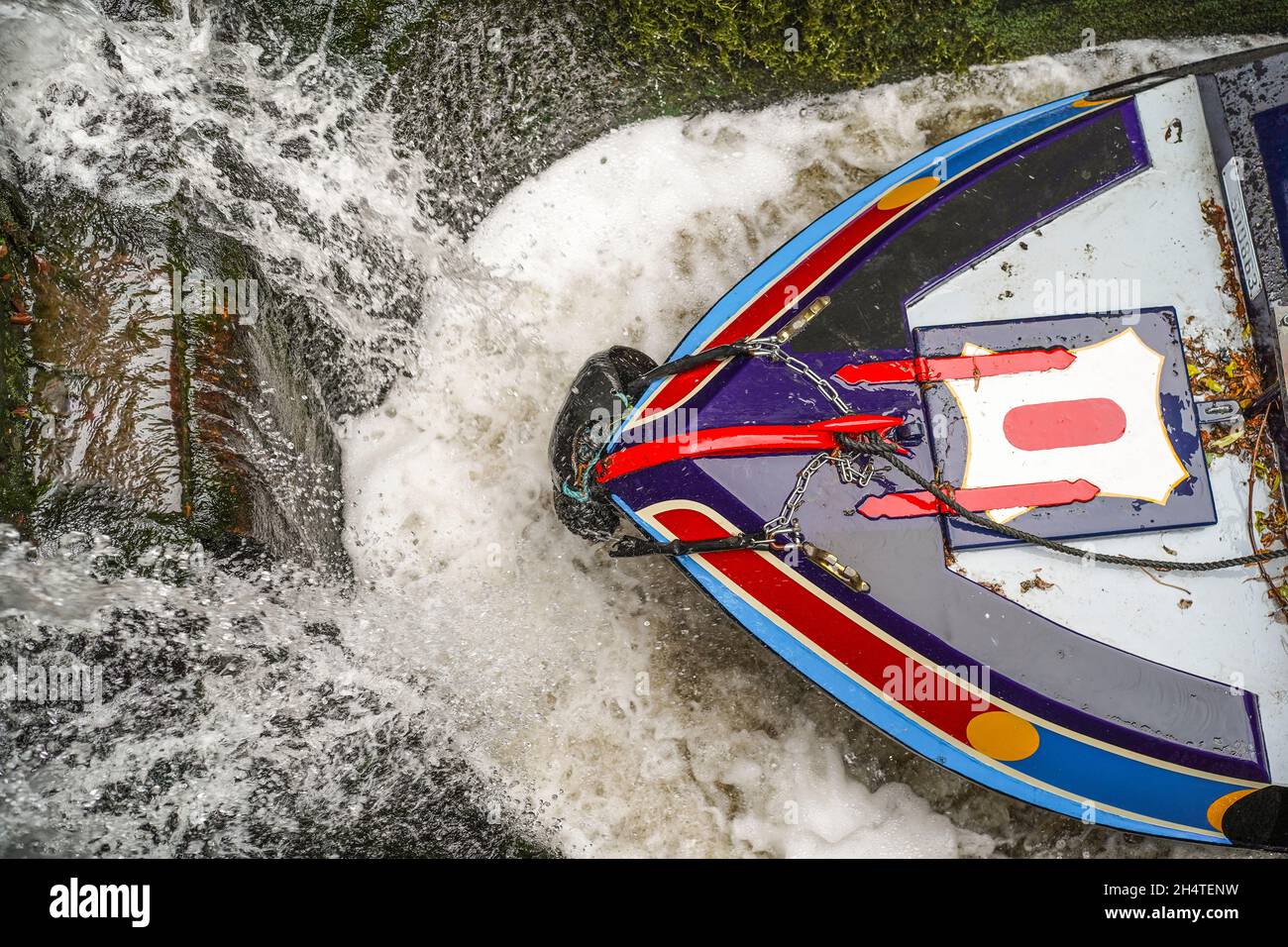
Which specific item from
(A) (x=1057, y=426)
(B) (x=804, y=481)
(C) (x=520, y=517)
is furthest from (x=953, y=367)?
(C) (x=520, y=517)

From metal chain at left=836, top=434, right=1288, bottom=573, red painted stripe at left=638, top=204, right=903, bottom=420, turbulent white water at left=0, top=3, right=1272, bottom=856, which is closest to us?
metal chain at left=836, top=434, right=1288, bottom=573

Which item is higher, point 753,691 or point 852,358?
point 852,358

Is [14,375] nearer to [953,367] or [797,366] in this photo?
[797,366]

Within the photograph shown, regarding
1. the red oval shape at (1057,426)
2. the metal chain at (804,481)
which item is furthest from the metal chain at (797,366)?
the red oval shape at (1057,426)

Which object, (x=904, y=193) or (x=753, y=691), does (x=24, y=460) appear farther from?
(x=904, y=193)

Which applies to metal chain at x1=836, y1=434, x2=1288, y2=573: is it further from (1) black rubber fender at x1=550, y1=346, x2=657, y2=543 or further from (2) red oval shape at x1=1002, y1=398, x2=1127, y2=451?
(1) black rubber fender at x1=550, y1=346, x2=657, y2=543

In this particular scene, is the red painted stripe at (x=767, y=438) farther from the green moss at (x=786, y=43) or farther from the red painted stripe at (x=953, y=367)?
the green moss at (x=786, y=43)

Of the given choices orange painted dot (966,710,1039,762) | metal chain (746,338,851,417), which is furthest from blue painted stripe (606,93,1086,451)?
orange painted dot (966,710,1039,762)
